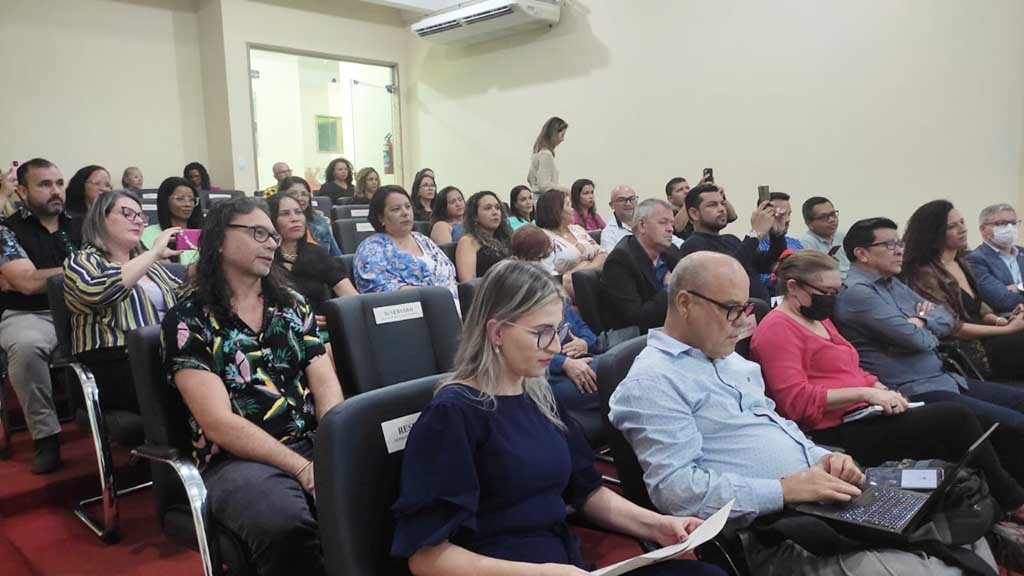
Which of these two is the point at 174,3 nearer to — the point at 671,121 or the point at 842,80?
the point at 671,121

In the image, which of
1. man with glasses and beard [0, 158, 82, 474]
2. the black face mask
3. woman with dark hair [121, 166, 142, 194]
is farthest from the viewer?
woman with dark hair [121, 166, 142, 194]

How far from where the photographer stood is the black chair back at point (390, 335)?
2.25 meters

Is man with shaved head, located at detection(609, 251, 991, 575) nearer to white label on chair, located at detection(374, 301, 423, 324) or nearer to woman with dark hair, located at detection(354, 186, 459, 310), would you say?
white label on chair, located at detection(374, 301, 423, 324)

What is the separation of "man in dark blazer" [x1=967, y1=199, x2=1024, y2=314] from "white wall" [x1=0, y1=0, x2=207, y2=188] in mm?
7626

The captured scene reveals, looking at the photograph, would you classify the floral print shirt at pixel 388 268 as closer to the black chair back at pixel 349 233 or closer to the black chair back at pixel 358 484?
the black chair back at pixel 349 233

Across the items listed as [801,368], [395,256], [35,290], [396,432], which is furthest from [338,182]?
[396,432]

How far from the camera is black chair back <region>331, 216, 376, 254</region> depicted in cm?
492

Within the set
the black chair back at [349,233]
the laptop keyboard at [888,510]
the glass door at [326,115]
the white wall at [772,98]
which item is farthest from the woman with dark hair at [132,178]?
the laptop keyboard at [888,510]

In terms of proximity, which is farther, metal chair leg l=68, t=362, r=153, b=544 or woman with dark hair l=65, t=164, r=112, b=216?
woman with dark hair l=65, t=164, r=112, b=216

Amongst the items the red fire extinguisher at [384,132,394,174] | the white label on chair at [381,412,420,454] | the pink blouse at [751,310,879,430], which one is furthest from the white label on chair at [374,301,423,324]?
the red fire extinguisher at [384,132,394,174]

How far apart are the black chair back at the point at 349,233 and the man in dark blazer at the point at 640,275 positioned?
88.9 inches

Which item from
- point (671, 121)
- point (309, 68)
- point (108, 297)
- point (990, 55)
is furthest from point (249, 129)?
point (990, 55)

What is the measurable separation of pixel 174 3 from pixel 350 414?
26.7 feet

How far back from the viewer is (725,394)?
1.70m
